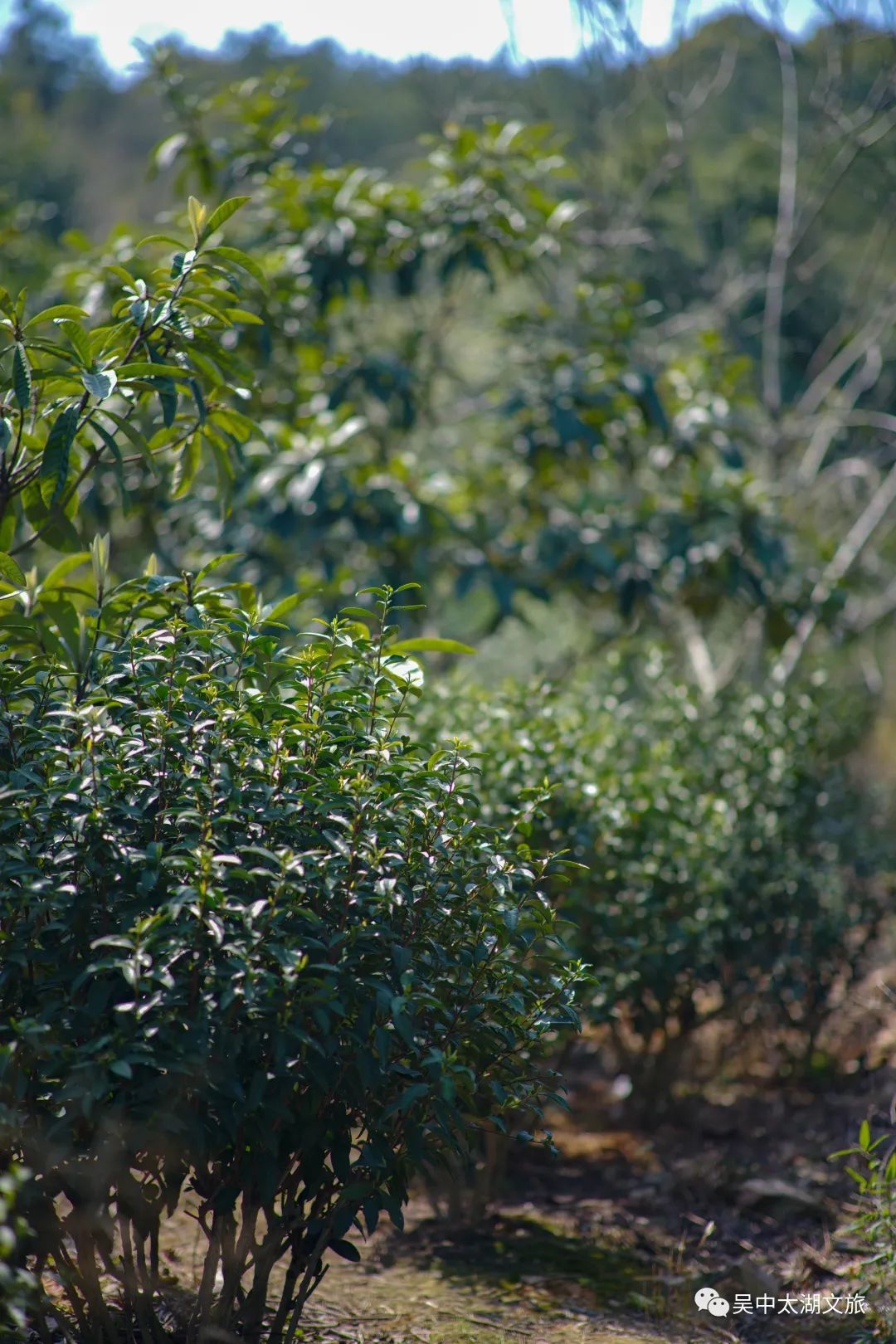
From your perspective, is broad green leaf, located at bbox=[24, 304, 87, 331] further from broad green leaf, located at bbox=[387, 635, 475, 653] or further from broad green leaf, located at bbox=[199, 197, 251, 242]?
broad green leaf, located at bbox=[387, 635, 475, 653]

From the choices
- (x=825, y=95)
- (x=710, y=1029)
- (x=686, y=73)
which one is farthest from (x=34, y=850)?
(x=686, y=73)

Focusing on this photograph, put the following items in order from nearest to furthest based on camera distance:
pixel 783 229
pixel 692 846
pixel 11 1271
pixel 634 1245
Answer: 1. pixel 11 1271
2. pixel 634 1245
3. pixel 692 846
4. pixel 783 229

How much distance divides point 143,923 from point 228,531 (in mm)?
2847

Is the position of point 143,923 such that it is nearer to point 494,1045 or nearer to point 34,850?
point 34,850

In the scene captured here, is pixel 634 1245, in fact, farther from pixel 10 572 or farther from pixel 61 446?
pixel 61 446

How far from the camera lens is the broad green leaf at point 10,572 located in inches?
86.0

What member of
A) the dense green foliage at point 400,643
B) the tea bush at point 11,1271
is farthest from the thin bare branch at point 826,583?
the tea bush at point 11,1271

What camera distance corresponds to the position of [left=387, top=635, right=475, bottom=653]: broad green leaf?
207 centimetres

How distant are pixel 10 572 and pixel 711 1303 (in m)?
2.22

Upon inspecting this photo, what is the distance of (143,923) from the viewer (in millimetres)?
1682

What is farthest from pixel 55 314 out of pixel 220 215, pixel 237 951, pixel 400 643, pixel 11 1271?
pixel 11 1271

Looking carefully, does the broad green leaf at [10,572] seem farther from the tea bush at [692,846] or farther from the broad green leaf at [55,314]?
the tea bush at [692,846]

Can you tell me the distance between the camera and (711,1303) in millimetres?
2664

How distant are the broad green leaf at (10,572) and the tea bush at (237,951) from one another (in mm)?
198
